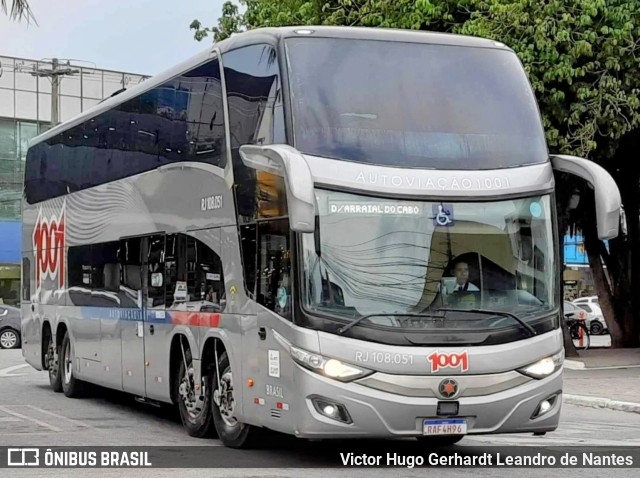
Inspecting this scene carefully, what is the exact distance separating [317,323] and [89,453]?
3.20 meters

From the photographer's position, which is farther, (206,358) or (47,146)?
(47,146)

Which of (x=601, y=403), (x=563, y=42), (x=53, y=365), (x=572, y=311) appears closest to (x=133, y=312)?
(x=53, y=365)

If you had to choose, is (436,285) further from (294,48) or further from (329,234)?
(294,48)

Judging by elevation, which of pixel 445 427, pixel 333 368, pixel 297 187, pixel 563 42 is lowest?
pixel 445 427

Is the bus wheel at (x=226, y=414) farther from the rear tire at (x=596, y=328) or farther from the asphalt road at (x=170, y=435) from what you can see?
the rear tire at (x=596, y=328)

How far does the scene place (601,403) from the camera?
18406mm

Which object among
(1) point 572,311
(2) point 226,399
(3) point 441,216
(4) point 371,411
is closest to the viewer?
(4) point 371,411

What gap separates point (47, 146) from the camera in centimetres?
2070

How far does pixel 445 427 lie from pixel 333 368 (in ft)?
3.76

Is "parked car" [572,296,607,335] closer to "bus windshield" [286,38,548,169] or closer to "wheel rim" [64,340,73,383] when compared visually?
"wheel rim" [64,340,73,383]

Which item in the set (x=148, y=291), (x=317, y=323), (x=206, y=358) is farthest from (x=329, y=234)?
(x=148, y=291)

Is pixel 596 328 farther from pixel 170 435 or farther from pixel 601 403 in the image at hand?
pixel 170 435

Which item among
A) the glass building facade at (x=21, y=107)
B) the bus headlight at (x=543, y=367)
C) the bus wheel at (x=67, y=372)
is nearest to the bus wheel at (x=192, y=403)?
the bus headlight at (x=543, y=367)

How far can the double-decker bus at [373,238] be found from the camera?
1038 centimetres
